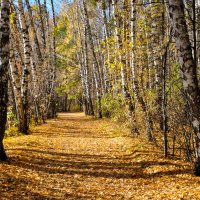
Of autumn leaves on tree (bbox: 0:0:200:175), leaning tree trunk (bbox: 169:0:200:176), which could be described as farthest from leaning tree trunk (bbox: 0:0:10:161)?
leaning tree trunk (bbox: 169:0:200:176)

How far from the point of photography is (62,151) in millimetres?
9703

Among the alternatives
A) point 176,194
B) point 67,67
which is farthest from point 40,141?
point 67,67

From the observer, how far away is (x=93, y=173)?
290 inches

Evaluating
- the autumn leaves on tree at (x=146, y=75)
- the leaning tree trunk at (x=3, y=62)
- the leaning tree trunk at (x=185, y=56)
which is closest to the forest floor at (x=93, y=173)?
the autumn leaves on tree at (x=146, y=75)

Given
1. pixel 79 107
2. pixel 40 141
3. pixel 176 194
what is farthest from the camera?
pixel 79 107

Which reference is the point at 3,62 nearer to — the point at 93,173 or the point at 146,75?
the point at 93,173

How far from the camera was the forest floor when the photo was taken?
5738 mm

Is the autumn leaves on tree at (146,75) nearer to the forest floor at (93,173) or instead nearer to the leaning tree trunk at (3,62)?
the leaning tree trunk at (3,62)

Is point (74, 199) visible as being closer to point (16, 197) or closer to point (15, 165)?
point (16, 197)

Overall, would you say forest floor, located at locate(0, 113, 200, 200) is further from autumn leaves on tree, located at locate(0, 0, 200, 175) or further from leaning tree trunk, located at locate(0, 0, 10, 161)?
leaning tree trunk, located at locate(0, 0, 10, 161)

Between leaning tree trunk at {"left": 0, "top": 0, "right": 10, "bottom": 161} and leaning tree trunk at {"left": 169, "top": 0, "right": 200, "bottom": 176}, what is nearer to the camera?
leaning tree trunk at {"left": 169, "top": 0, "right": 200, "bottom": 176}

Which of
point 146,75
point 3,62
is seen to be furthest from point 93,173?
point 146,75

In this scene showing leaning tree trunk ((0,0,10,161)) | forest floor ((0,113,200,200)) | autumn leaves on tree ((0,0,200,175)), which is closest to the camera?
forest floor ((0,113,200,200))

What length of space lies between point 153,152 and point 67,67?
1133 inches
